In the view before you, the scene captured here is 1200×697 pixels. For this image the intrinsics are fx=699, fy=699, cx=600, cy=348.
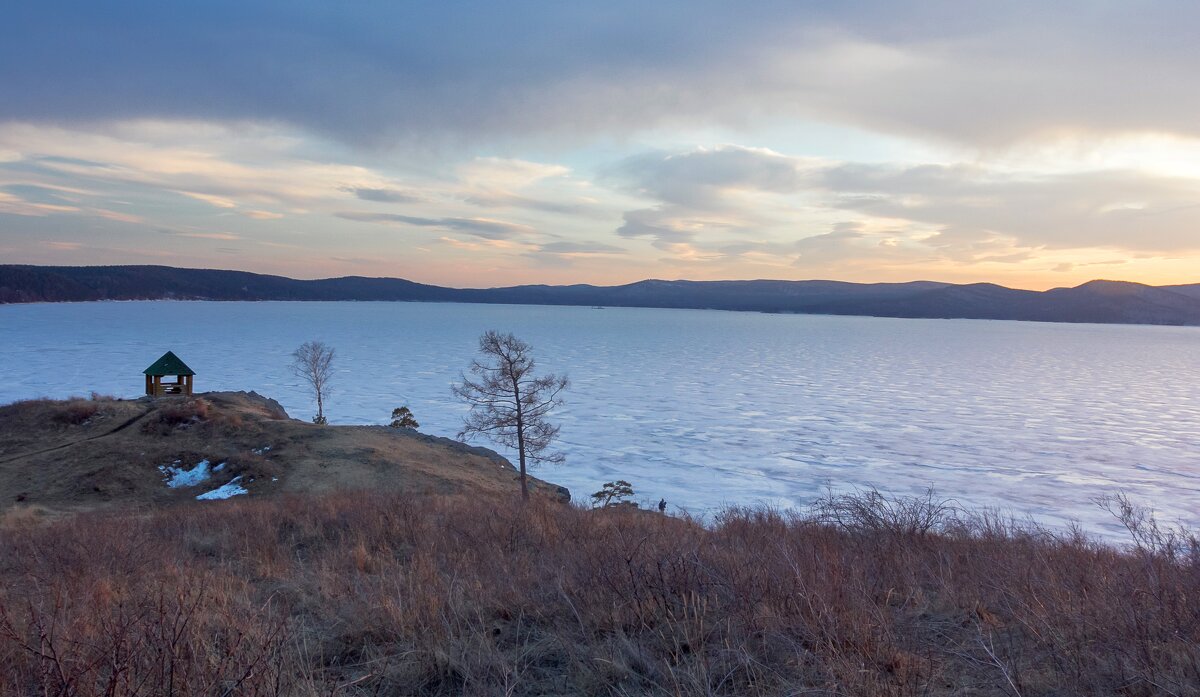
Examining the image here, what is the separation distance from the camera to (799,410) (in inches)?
1604

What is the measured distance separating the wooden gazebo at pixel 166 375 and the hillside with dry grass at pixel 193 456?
447 cm

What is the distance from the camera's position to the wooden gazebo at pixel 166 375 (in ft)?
115

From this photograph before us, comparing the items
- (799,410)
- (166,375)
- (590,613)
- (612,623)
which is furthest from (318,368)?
(612,623)

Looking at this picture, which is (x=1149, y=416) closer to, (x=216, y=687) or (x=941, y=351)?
(x=216, y=687)

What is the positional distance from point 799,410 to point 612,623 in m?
38.5

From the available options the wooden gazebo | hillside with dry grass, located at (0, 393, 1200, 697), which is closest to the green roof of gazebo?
the wooden gazebo

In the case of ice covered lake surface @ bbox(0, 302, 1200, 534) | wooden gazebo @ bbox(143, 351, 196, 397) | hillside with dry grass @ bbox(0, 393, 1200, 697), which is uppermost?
hillside with dry grass @ bbox(0, 393, 1200, 697)

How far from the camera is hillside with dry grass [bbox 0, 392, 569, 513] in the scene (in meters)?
21.5

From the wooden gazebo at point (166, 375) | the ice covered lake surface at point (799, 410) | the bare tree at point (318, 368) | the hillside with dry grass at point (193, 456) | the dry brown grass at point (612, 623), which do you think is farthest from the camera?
the bare tree at point (318, 368)

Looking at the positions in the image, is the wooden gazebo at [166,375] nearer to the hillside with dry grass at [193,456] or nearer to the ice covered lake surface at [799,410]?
the hillside with dry grass at [193,456]

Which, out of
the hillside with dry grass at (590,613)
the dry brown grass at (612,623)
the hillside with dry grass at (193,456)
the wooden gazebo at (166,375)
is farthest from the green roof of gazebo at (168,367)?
the dry brown grass at (612,623)

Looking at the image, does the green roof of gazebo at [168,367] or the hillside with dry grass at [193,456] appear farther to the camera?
the green roof of gazebo at [168,367]

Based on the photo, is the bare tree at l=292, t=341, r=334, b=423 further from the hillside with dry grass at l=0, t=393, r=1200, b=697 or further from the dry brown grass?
the dry brown grass

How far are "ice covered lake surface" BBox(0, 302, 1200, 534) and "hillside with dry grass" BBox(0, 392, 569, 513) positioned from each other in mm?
5308
